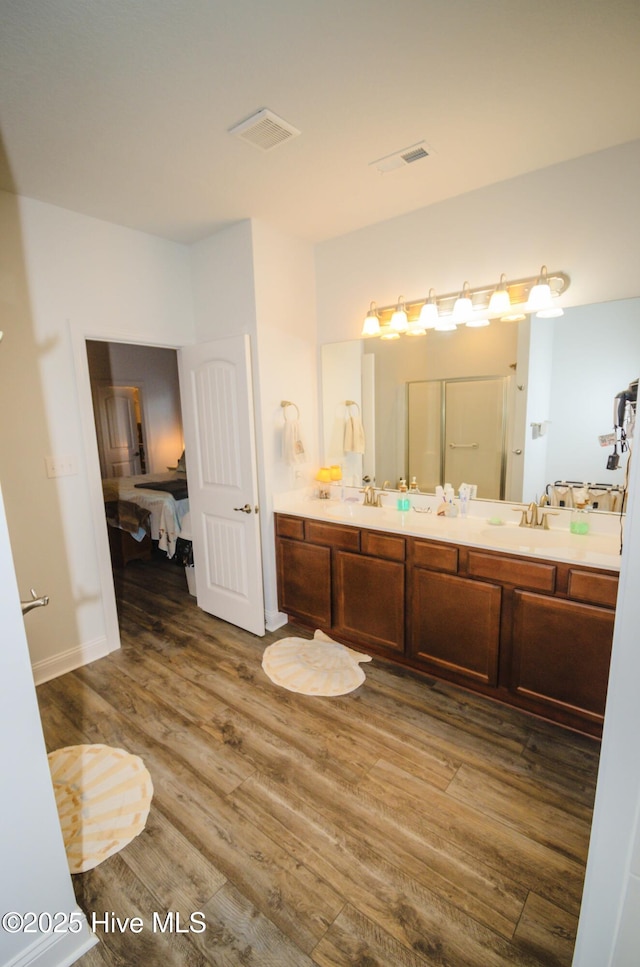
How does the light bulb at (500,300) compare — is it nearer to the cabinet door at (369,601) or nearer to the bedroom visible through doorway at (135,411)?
the cabinet door at (369,601)

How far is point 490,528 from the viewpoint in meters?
2.43

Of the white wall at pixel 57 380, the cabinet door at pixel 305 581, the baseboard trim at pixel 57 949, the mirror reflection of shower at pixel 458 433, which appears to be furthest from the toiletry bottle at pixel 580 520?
the white wall at pixel 57 380

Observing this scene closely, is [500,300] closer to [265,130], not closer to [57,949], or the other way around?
[265,130]

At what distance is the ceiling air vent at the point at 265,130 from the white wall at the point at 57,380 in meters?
1.32

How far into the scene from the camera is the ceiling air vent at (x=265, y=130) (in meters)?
1.74

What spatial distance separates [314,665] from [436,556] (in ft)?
3.43

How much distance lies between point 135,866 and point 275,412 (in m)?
2.40

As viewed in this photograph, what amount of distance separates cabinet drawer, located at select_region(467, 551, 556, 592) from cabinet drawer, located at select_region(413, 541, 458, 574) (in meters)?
0.09

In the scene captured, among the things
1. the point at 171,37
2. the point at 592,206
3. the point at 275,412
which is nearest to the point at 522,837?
the point at 275,412

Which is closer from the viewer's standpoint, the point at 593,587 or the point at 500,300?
the point at 593,587

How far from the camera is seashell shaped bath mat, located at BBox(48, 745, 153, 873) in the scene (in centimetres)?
158

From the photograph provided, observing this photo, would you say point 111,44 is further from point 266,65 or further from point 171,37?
point 266,65

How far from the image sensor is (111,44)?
1382 mm

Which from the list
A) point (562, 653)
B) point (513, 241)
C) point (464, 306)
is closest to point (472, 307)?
point (464, 306)
